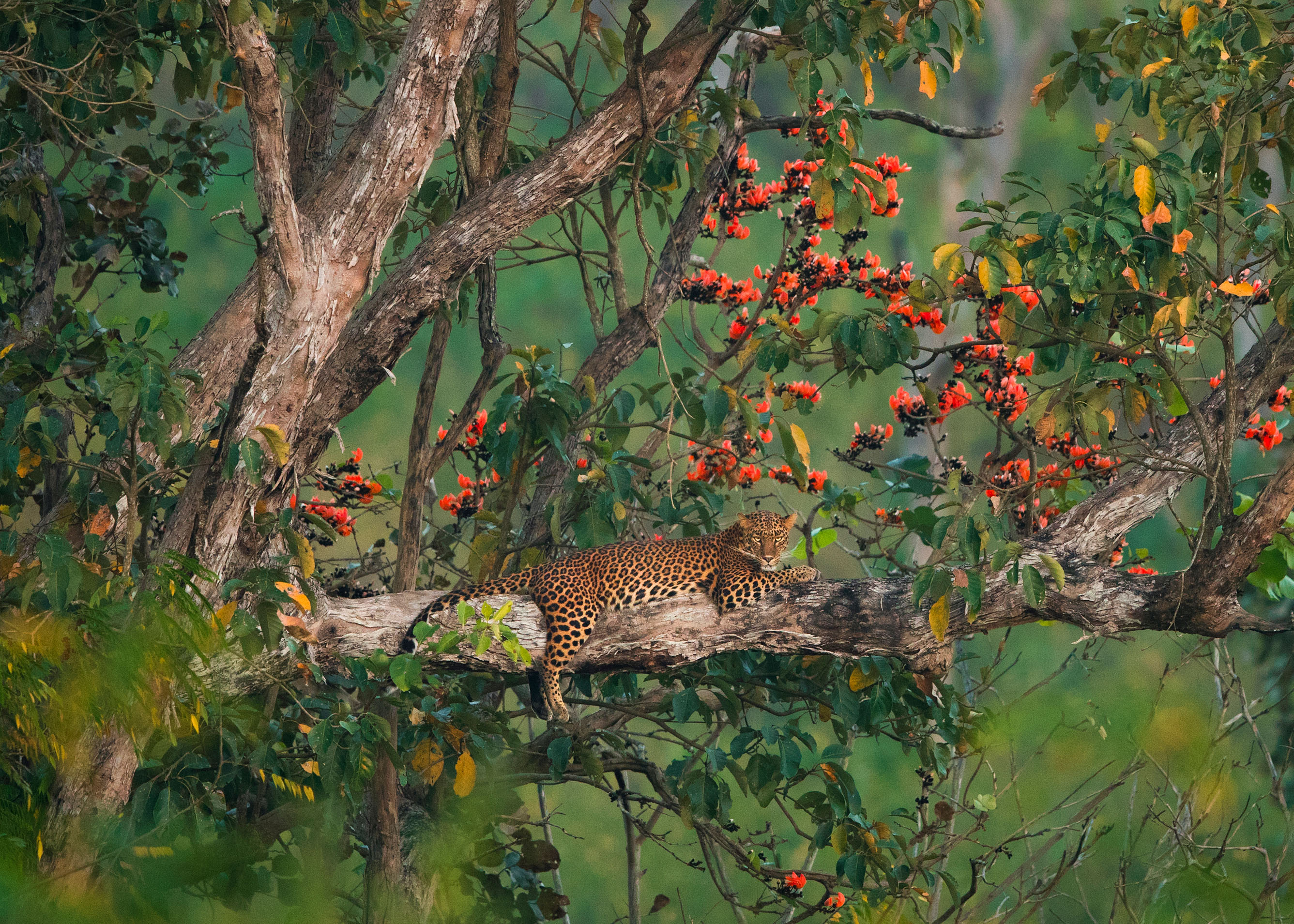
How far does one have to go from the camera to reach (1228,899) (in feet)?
2.24

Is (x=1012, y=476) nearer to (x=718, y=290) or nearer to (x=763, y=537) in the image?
(x=763, y=537)

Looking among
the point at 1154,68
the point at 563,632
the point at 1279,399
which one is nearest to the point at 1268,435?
the point at 1279,399

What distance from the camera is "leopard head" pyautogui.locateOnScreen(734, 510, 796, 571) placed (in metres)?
3.08

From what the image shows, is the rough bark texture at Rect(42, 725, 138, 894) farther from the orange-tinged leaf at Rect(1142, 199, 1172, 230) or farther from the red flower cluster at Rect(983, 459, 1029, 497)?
the red flower cluster at Rect(983, 459, 1029, 497)

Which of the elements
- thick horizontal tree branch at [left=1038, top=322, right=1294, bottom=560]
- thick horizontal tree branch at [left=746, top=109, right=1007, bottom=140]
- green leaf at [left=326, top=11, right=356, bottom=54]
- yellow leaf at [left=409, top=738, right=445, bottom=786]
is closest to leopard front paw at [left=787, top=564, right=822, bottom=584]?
thick horizontal tree branch at [left=1038, top=322, right=1294, bottom=560]

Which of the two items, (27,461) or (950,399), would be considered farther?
(950,399)

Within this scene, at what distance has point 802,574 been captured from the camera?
3113 millimetres

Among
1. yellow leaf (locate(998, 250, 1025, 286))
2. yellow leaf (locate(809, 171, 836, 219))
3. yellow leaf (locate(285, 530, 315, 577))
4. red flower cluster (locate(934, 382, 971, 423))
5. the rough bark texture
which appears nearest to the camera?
the rough bark texture

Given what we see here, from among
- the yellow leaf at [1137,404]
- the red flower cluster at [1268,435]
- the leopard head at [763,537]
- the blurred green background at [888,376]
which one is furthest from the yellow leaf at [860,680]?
the blurred green background at [888,376]

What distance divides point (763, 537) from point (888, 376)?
14.1 ft

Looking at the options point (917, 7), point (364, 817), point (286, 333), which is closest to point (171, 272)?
point (286, 333)

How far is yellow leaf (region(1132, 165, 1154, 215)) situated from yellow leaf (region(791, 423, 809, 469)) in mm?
873

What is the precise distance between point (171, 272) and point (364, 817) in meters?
1.90

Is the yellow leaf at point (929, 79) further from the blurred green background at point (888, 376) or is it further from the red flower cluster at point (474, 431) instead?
the blurred green background at point (888, 376)
